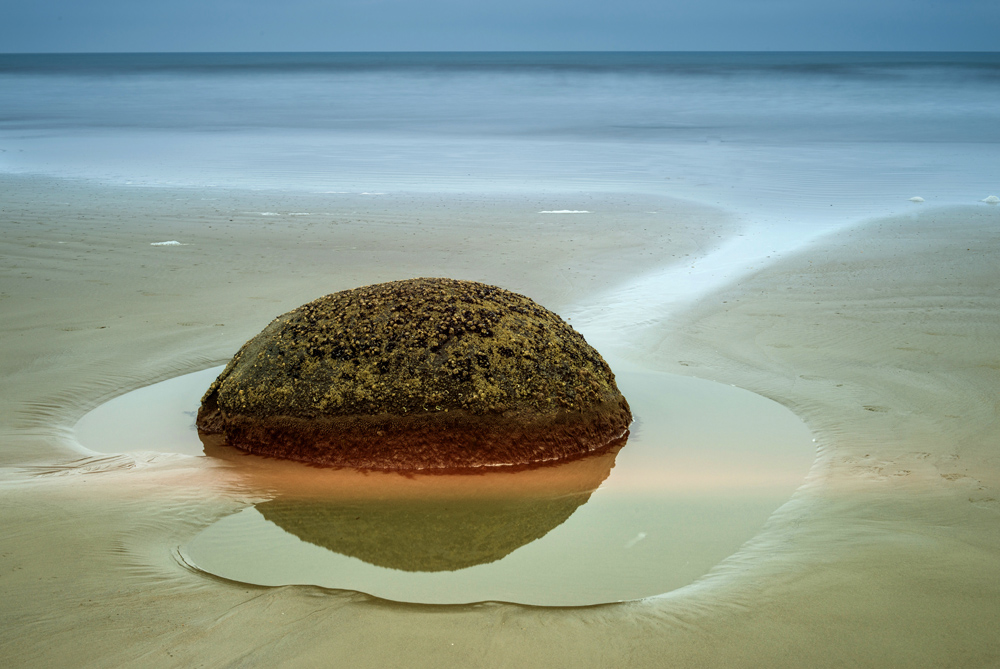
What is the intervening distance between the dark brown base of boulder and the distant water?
28.0 ft

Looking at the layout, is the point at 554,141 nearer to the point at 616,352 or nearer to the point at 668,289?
the point at 668,289

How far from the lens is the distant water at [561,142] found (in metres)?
15.5

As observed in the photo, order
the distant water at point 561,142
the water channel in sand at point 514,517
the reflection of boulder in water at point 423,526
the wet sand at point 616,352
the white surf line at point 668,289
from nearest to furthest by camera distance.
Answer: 1. the wet sand at point 616,352
2. the water channel in sand at point 514,517
3. the reflection of boulder in water at point 423,526
4. the white surf line at point 668,289
5. the distant water at point 561,142

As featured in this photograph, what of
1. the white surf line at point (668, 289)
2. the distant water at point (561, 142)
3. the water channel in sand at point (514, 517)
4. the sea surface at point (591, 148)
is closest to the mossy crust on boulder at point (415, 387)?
the water channel in sand at point (514, 517)

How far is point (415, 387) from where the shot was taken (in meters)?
4.03

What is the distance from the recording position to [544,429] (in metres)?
4.12

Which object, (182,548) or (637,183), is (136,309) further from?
(637,183)

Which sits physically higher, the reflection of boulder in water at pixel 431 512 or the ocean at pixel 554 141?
the ocean at pixel 554 141

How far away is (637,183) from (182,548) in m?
13.5

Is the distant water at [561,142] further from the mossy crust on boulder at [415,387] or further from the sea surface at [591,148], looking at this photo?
the mossy crust on boulder at [415,387]

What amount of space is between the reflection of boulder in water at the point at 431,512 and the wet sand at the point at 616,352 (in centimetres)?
35

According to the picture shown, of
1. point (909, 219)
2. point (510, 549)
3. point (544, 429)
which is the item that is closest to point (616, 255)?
point (909, 219)

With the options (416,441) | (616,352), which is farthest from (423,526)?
(616,352)

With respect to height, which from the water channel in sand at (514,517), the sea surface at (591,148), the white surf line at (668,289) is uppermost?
the sea surface at (591,148)
